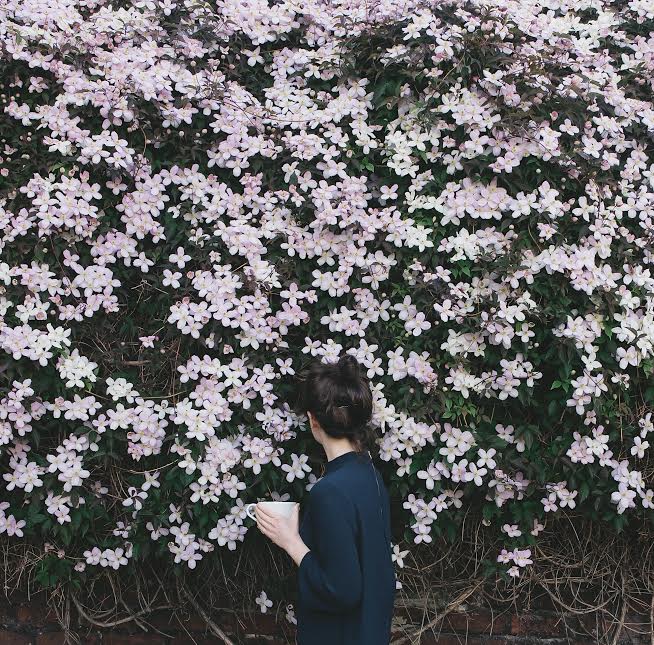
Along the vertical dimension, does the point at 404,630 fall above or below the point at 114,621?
above

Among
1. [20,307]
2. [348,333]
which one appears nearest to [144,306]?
[20,307]

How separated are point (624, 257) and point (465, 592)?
1.32m

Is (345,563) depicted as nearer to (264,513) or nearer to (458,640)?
(264,513)

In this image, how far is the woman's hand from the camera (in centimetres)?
221

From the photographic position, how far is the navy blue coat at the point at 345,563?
6.86 feet

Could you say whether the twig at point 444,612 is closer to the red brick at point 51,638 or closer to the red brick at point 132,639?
the red brick at point 132,639

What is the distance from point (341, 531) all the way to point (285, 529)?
22 centimetres

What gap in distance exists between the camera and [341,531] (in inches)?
82.4

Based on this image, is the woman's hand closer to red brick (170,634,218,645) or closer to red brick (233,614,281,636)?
red brick (233,614,281,636)

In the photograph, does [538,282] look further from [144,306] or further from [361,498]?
[144,306]

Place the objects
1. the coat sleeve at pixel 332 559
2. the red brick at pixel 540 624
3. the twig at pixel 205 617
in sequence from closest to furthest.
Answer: the coat sleeve at pixel 332 559
the twig at pixel 205 617
the red brick at pixel 540 624

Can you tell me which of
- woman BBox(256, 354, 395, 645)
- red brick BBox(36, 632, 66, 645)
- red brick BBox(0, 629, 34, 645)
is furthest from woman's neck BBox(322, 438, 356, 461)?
red brick BBox(0, 629, 34, 645)

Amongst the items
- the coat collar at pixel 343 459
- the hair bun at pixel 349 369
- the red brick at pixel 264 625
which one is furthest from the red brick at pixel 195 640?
the hair bun at pixel 349 369

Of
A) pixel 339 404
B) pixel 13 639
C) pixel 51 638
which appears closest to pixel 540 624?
pixel 339 404
